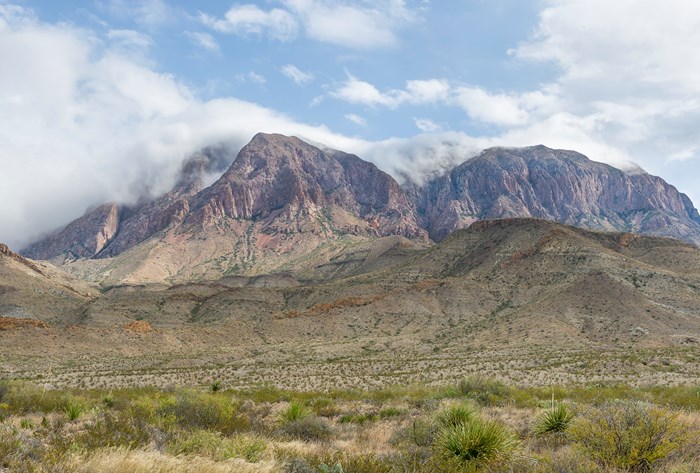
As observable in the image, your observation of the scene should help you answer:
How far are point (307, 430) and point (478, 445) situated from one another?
5.72 m

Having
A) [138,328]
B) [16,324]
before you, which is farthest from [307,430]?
[16,324]

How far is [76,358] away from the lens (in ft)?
170

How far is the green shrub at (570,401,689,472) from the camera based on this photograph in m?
6.96

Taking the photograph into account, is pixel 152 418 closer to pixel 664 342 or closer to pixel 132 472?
pixel 132 472

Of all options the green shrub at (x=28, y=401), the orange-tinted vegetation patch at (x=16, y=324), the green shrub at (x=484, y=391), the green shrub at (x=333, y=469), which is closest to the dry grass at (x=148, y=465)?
the green shrub at (x=333, y=469)

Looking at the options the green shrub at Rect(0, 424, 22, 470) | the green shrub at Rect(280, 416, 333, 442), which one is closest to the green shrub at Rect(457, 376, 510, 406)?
the green shrub at Rect(280, 416, 333, 442)

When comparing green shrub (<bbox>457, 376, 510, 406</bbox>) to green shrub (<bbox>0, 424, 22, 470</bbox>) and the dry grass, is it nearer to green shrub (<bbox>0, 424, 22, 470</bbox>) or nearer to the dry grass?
the dry grass

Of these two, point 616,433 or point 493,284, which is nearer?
point 616,433

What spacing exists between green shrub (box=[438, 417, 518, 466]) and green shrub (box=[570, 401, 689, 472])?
1.35 metres

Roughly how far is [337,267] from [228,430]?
469ft

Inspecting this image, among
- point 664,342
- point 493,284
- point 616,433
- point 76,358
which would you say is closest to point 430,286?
point 493,284

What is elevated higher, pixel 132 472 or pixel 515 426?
A: pixel 132 472

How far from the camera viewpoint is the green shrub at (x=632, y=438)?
6.96 meters

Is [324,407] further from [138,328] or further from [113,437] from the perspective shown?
[138,328]
